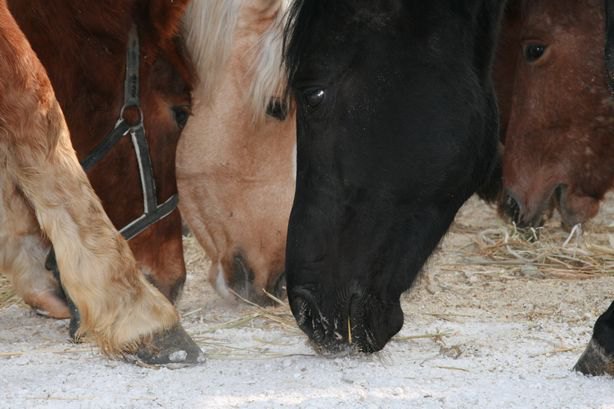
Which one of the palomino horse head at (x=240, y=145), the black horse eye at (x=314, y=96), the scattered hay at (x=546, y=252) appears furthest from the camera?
the scattered hay at (x=546, y=252)

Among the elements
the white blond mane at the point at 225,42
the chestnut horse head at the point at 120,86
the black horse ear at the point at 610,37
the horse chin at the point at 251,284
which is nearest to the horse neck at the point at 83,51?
the chestnut horse head at the point at 120,86

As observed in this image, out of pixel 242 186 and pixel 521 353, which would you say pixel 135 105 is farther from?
pixel 521 353

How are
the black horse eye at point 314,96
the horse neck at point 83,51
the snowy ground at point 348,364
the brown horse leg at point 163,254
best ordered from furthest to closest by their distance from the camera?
the brown horse leg at point 163,254 → the horse neck at point 83,51 → the black horse eye at point 314,96 → the snowy ground at point 348,364

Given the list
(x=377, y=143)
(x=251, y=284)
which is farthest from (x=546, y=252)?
(x=377, y=143)

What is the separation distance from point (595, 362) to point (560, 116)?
6.70 ft

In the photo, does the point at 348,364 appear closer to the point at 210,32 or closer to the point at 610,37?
the point at 610,37

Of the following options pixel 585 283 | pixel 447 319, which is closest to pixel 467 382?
pixel 447 319

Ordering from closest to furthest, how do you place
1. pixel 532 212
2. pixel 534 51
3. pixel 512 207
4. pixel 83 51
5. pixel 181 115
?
1. pixel 83 51
2. pixel 181 115
3. pixel 534 51
4. pixel 532 212
5. pixel 512 207

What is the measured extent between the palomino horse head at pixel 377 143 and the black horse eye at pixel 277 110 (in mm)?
991

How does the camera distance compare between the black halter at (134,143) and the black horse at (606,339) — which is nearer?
the black horse at (606,339)

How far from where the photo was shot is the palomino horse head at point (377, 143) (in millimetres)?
2971

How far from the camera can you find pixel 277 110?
13.7 ft

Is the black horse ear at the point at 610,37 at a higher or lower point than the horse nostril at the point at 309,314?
higher

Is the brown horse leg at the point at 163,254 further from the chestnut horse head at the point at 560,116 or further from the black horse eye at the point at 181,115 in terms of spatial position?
the chestnut horse head at the point at 560,116
